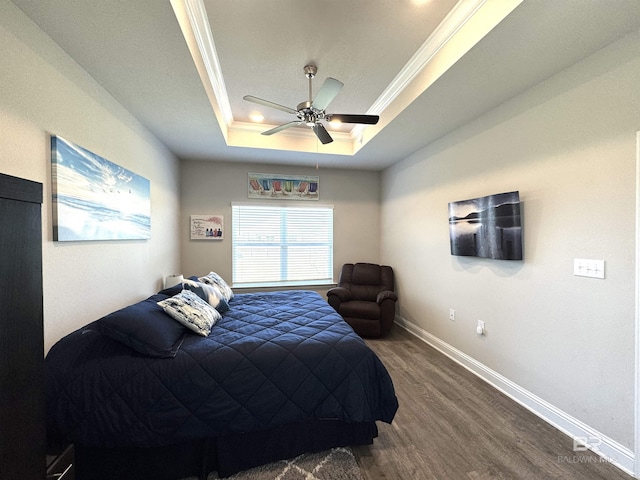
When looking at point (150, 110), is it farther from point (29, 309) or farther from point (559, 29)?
point (559, 29)

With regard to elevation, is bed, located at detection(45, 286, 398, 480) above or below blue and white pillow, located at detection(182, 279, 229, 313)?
below

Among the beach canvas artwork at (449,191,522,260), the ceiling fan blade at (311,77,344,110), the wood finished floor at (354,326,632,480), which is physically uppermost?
the ceiling fan blade at (311,77,344,110)

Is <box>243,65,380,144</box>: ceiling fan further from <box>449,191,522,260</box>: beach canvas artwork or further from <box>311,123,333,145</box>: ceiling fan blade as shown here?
<box>449,191,522,260</box>: beach canvas artwork

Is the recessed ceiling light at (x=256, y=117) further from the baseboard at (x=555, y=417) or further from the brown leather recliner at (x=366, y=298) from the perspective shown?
the baseboard at (x=555, y=417)

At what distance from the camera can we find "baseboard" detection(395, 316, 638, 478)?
1.60m

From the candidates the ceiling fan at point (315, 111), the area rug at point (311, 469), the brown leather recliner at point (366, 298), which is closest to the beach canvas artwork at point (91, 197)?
the ceiling fan at point (315, 111)

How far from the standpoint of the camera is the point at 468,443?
5.79 ft

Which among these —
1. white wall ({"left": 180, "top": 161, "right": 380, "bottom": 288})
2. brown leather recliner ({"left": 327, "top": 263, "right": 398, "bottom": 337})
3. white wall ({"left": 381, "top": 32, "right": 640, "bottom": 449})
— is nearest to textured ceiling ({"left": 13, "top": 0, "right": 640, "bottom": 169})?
white wall ({"left": 381, "top": 32, "right": 640, "bottom": 449})

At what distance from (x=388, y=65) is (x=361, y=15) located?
0.61m

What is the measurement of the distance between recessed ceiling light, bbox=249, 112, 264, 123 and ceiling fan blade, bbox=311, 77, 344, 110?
4.34ft

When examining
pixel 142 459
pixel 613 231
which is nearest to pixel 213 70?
pixel 142 459

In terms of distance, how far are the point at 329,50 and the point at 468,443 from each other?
121 inches

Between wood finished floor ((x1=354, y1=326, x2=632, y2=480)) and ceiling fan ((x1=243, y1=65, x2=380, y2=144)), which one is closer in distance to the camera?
wood finished floor ((x1=354, y1=326, x2=632, y2=480))

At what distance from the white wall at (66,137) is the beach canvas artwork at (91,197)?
5cm
